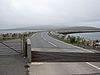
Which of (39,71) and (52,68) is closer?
(39,71)

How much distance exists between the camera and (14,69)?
8.62m

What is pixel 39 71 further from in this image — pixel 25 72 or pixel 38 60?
pixel 38 60

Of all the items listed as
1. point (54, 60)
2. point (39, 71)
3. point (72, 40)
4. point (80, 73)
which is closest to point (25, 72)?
point (39, 71)

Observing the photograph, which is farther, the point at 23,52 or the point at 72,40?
the point at 72,40

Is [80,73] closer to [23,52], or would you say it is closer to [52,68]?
[52,68]

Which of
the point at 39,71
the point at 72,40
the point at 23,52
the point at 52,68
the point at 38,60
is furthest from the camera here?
the point at 72,40

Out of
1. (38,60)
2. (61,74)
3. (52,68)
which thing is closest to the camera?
(61,74)

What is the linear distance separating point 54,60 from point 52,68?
6.96 ft

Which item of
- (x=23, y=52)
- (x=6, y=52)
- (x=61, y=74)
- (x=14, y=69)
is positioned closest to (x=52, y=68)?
(x=61, y=74)

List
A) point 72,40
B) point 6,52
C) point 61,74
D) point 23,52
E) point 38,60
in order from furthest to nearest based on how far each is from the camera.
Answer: point 72,40 < point 6,52 < point 23,52 < point 38,60 < point 61,74

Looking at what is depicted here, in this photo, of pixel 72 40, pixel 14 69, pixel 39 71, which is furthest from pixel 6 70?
pixel 72 40

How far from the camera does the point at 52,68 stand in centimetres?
922

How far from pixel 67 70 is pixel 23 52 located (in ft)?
15.8

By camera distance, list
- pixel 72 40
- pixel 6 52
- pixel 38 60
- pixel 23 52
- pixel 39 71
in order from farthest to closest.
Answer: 1. pixel 72 40
2. pixel 6 52
3. pixel 23 52
4. pixel 38 60
5. pixel 39 71
